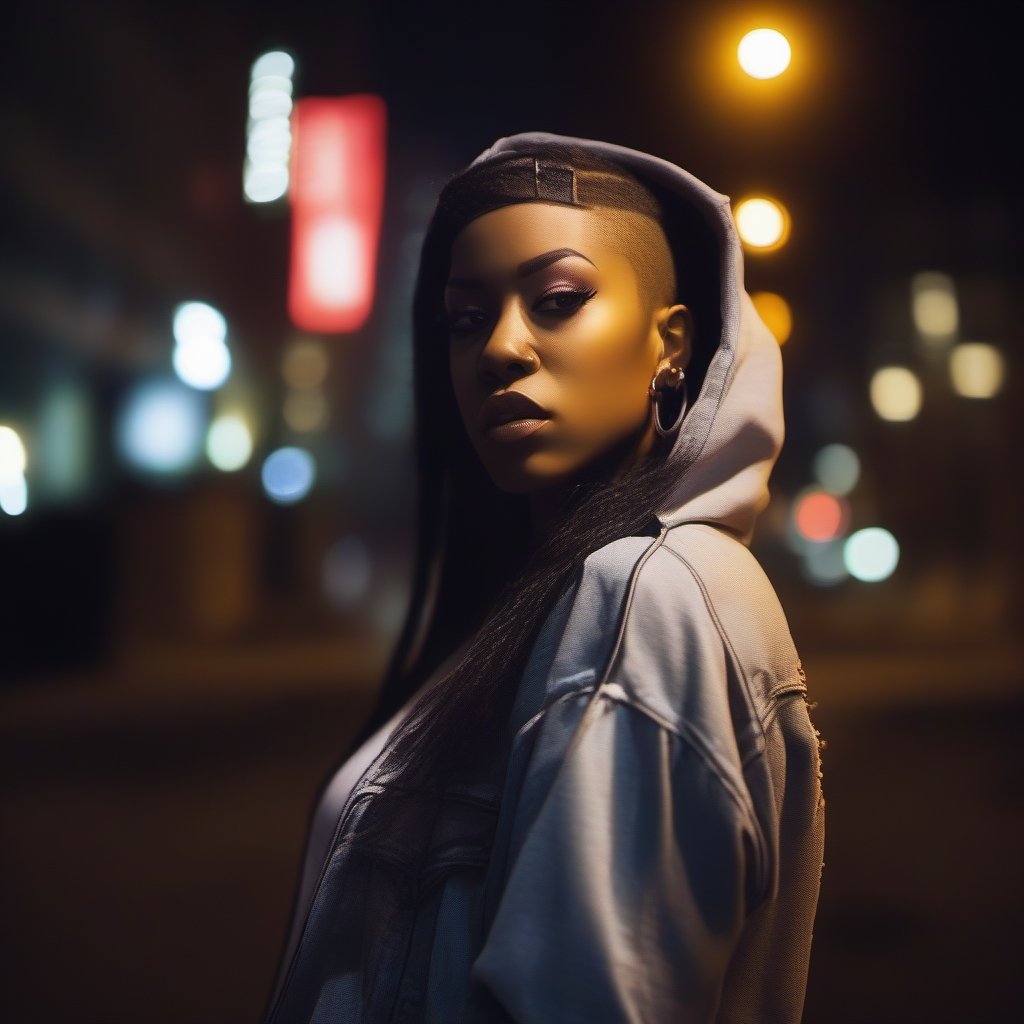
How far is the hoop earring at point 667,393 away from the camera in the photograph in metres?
1.42

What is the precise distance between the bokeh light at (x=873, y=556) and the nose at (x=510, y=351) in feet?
57.7

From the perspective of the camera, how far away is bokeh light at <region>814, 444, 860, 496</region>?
3331cm

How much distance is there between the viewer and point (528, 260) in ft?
4.53

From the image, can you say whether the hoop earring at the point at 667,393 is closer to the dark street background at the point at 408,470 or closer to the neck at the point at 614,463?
the neck at the point at 614,463

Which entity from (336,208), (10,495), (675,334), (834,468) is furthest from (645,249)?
(834,468)

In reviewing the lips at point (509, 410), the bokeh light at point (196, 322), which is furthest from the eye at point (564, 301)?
the bokeh light at point (196, 322)

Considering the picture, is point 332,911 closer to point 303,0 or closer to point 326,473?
point 303,0

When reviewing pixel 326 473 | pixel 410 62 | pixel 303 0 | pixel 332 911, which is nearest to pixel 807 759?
pixel 332 911

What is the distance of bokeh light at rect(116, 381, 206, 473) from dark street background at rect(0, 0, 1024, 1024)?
0.18m

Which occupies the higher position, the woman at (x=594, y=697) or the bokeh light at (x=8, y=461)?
the bokeh light at (x=8, y=461)

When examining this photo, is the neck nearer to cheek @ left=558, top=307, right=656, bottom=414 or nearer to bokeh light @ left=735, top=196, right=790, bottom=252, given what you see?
cheek @ left=558, top=307, right=656, bottom=414

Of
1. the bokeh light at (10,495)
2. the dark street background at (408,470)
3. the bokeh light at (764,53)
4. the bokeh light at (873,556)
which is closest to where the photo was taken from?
the bokeh light at (764,53)

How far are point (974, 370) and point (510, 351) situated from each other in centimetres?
2085

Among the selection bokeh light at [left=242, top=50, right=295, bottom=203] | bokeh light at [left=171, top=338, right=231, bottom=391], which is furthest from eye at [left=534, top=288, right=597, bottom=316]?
bokeh light at [left=171, top=338, right=231, bottom=391]
